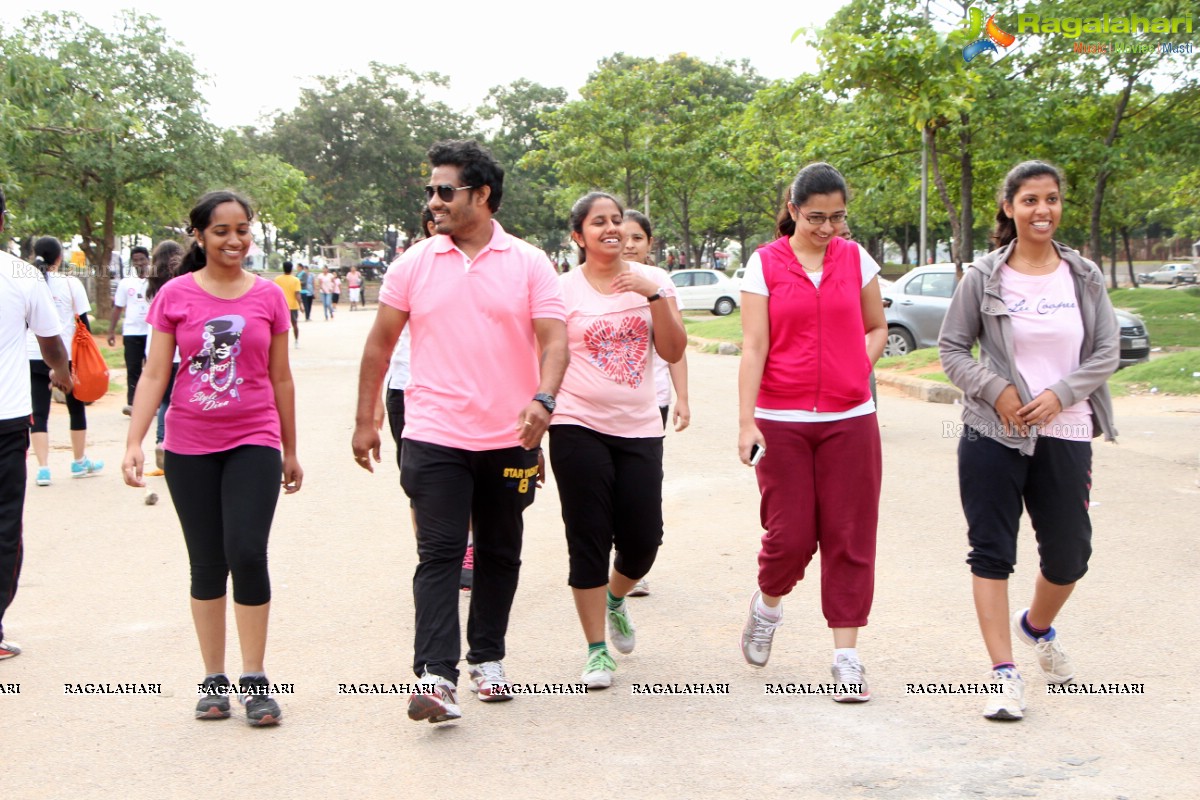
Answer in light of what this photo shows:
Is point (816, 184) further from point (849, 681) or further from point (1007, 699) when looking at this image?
point (1007, 699)

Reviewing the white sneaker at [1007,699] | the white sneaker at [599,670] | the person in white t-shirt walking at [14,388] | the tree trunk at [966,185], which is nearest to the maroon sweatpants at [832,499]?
the white sneaker at [1007,699]

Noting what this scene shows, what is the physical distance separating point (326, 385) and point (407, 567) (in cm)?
1165

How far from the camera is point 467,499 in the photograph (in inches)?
170

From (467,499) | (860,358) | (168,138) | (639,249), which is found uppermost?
(168,138)

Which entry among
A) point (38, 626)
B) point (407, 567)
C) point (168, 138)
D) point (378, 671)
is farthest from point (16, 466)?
point (168, 138)

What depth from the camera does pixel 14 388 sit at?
16.2 ft

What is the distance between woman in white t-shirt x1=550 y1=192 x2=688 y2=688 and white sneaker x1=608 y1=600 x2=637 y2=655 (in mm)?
298

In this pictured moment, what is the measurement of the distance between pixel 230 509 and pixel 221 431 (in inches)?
10.5

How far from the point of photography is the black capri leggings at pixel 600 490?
15.1ft

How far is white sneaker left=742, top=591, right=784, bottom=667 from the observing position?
481 cm

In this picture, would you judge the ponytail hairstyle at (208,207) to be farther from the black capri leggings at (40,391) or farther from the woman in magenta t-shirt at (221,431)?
the black capri leggings at (40,391)

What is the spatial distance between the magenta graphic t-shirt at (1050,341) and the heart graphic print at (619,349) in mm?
1339

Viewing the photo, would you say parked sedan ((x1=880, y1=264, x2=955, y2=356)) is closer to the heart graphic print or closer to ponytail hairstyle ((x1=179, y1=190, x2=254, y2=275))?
the heart graphic print

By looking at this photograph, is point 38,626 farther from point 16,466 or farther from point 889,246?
point 889,246
